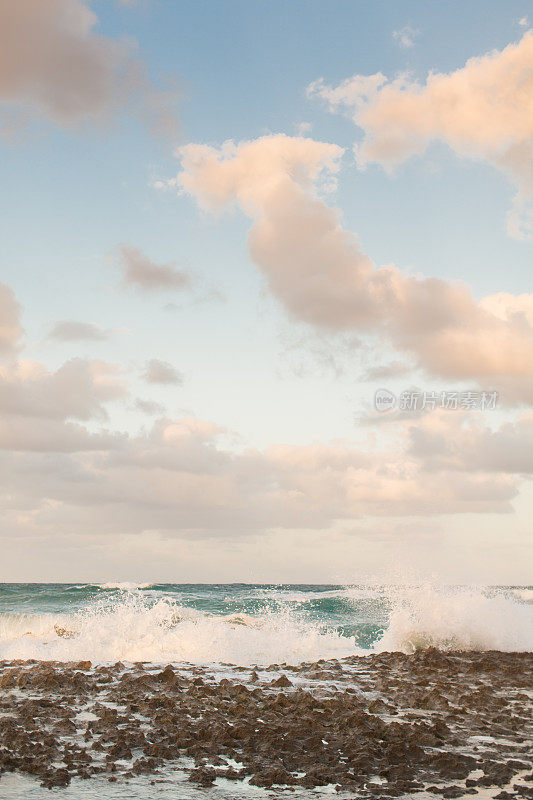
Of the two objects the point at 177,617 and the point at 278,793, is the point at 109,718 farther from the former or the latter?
the point at 177,617

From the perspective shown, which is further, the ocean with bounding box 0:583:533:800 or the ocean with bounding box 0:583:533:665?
the ocean with bounding box 0:583:533:665

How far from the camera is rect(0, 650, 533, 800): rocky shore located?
7.38m

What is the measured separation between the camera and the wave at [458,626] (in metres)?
20.4

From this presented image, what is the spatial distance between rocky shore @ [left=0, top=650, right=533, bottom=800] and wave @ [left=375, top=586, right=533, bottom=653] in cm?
599

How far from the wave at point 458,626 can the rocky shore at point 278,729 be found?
5994 millimetres

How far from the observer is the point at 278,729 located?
8961 mm

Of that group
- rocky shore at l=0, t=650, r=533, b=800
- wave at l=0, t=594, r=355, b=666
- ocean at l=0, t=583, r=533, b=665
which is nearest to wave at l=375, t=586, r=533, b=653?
ocean at l=0, t=583, r=533, b=665

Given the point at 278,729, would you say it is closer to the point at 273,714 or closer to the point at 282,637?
the point at 273,714

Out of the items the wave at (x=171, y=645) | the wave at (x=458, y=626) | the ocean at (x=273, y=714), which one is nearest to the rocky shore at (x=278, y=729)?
the ocean at (x=273, y=714)

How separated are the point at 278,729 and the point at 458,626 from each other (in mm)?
13473

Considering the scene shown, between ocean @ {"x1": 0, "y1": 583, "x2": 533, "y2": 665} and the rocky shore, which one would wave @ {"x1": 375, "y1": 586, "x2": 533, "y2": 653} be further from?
the rocky shore

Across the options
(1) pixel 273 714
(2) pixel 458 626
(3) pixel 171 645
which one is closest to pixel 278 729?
(1) pixel 273 714

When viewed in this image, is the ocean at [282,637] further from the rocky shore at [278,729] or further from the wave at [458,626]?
the rocky shore at [278,729]

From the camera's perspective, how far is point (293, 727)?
9.11 metres
